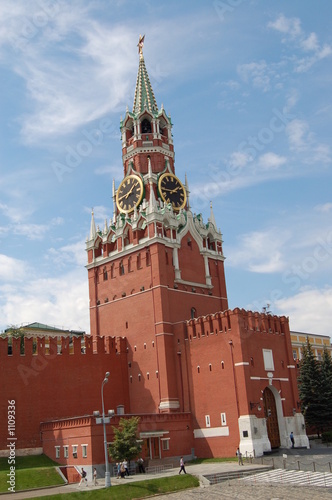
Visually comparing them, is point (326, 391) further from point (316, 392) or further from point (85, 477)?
point (85, 477)

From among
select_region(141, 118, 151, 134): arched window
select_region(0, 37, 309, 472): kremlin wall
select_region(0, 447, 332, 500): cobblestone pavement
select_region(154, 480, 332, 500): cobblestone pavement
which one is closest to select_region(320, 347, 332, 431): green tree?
select_region(0, 37, 309, 472): kremlin wall

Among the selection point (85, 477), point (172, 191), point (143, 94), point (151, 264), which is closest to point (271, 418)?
point (85, 477)

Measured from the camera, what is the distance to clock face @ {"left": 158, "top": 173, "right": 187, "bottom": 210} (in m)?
59.5

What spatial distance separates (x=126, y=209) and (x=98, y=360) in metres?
16.9

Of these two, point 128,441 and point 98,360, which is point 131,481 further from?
point 98,360

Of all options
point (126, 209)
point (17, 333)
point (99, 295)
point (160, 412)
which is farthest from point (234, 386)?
point (17, 333)

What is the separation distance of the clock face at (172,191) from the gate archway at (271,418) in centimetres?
2170

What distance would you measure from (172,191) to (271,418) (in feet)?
83.1

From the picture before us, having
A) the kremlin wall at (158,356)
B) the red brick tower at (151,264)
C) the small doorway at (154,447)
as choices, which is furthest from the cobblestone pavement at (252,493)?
the red brick tower at (151,264)

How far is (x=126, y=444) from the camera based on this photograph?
38812mm

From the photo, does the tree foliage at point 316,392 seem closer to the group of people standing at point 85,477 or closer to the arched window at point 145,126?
the group of people standing at point 85,477

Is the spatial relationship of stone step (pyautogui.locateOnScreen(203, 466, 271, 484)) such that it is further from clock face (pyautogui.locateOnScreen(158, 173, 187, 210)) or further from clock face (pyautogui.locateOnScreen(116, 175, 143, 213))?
clock face (pyautogui.locateOnScreen(116, 175, 143, 213))

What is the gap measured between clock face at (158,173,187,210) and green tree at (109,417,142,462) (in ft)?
86.3

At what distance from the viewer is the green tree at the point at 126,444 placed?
Answer: 38656mm
